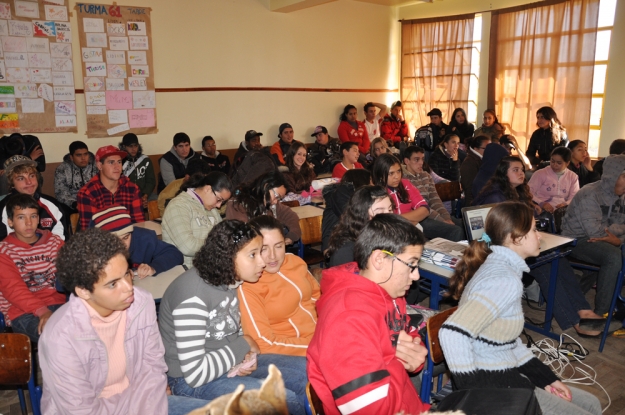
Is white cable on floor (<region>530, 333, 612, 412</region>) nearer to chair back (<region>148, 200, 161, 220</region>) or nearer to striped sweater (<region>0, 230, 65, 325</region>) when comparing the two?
striped sweater (<region>0, 230, 65, 325</region>)

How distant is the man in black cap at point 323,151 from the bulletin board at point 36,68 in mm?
3722

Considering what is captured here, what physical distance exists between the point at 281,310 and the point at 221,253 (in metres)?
0.50

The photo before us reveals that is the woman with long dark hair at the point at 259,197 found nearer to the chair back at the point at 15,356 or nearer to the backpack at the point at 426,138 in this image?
the chair back at the point at 15,356

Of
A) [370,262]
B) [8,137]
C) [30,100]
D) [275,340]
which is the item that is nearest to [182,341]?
[275,340]

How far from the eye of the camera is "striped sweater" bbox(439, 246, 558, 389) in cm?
186

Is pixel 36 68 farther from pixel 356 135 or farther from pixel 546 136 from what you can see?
pixel 546 136

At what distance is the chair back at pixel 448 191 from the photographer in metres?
5.54

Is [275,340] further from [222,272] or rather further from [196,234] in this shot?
[196,234]

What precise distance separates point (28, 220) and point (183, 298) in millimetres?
1498

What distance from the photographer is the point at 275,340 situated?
2354mm

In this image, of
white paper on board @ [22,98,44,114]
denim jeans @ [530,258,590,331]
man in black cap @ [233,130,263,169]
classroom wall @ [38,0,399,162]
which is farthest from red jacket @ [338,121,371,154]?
denim jeans @ [530,258,590,331]

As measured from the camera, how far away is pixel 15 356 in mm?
1970

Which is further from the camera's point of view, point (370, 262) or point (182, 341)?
point (182, 341)

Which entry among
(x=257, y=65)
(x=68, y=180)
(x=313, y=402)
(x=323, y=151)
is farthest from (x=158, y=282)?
(x=257, y=65)
